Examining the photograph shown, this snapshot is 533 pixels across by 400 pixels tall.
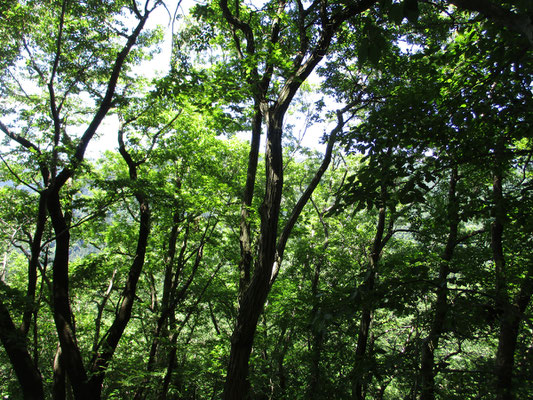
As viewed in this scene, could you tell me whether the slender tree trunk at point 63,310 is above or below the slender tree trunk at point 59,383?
above

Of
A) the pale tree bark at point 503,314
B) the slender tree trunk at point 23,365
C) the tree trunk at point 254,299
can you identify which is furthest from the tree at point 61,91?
the pale tree bark at point 503,314

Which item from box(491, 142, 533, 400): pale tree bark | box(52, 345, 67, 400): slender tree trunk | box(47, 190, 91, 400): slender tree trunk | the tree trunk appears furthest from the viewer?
box(52, 345, 67, 400): slender tree trunk

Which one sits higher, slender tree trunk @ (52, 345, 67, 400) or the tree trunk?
the tree trunk

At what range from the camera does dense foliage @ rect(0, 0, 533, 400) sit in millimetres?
2418

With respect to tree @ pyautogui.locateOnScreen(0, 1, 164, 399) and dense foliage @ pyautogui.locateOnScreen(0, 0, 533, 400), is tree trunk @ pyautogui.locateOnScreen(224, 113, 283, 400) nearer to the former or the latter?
dense foliage @ pyautogui.locateOnScreen(0, 0, 533, 400)

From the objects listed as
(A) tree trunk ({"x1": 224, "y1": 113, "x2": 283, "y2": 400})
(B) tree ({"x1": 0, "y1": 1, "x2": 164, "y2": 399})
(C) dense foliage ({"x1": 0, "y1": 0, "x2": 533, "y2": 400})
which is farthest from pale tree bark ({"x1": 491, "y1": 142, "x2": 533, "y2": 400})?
(B) tree ({"x1": 0, "y1": 1, "x2": 164, "y2": 399})

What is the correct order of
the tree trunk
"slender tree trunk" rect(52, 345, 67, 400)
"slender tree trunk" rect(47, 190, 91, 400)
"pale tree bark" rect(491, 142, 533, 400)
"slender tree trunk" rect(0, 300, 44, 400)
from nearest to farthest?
"pale tree bark" rect(491, 142, 533, 400), the tree trunk, "slender tree trunk" rect(0, 300, 44, 400), "slender tree trunk" rect(47, 190, 91, 400), "slender tree trunk" rect(52, 345, 67, 400)

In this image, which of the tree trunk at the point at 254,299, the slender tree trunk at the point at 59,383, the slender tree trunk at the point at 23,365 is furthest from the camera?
the slender tree trunk at the point at 59,383

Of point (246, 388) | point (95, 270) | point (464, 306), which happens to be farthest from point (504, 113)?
point (95, 270)

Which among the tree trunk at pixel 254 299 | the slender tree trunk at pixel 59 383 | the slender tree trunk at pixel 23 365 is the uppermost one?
the tree trunk at pixel 254 299

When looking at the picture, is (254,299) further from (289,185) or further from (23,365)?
(289,185)

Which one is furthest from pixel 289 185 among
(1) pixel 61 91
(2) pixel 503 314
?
(2) pixel 503 314

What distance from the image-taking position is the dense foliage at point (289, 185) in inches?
95.2

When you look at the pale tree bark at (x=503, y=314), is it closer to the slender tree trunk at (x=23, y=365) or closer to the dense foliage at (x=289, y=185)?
the dense foliage at (x=289, y=185)
